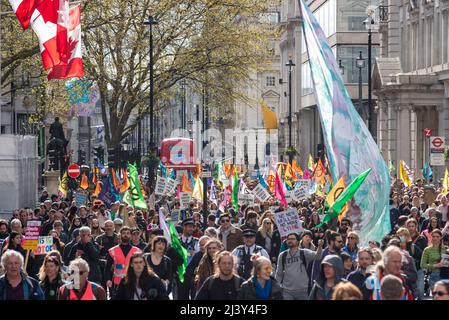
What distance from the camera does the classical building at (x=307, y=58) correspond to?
8569cm

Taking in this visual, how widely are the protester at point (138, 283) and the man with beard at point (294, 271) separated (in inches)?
109

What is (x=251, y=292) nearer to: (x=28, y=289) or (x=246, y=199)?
(x=28, y=289)

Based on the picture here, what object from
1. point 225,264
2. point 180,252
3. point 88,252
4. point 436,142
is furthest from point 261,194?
point 225,264

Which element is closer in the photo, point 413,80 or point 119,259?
point 119,259

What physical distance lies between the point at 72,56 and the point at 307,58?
209 ft

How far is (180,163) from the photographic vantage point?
69.9 metres

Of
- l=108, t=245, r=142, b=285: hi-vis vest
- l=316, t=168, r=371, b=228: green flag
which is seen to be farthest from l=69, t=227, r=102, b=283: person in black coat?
l=316, t=168, r=371, b=228: green flag

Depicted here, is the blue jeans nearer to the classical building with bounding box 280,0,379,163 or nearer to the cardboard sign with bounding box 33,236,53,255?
the cardboard sign with bounding box 33,236,53,255

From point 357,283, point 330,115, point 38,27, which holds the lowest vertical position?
point 357,283

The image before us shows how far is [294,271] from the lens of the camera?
53.7 ft

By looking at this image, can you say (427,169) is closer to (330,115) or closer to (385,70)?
(385,70)

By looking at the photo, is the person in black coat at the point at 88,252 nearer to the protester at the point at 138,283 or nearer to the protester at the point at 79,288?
the protester at the point at 138,283
